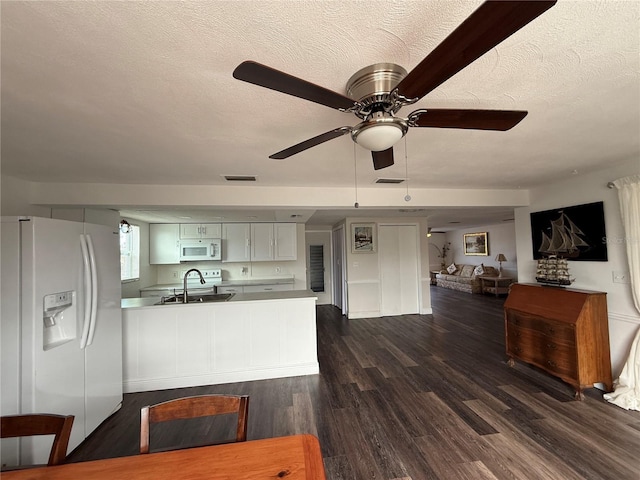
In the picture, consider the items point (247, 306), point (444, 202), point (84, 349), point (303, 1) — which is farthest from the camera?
point (444, 202)

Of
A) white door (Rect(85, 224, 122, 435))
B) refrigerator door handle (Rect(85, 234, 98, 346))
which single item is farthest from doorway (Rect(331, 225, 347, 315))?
refrigerator door handle (Rect(85, 234, 98, 346))

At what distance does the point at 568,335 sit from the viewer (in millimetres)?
2707

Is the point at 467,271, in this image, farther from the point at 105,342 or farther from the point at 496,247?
the point at 105,342

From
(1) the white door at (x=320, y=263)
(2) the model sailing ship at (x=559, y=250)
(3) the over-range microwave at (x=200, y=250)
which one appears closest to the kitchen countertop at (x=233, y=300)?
(3) the over-range microwave at (x=200, y=250)

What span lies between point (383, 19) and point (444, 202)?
128 inches

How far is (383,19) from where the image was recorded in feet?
3.18

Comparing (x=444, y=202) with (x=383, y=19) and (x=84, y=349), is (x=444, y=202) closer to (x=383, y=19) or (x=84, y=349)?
(x=383, y=19)

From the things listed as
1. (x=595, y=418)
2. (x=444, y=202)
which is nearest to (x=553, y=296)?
(x=595, y=418)

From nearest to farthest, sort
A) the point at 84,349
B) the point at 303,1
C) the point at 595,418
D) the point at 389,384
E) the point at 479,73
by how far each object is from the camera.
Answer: the point at 303,1 < the point at 479,73 < the point at 84,349 < the point at 595,418 < the point at 389,384

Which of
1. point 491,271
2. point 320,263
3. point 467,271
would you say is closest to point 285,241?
point 320,263

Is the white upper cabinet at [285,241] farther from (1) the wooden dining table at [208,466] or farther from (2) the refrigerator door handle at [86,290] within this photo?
(1) the wooden dining table at [208,466]

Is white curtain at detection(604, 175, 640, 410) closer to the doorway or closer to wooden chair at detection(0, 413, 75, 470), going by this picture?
wooden chair at detection(0, 413, 75, 470)

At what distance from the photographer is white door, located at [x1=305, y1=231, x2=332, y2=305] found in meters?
7.24

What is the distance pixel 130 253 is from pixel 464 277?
916 centimetres
